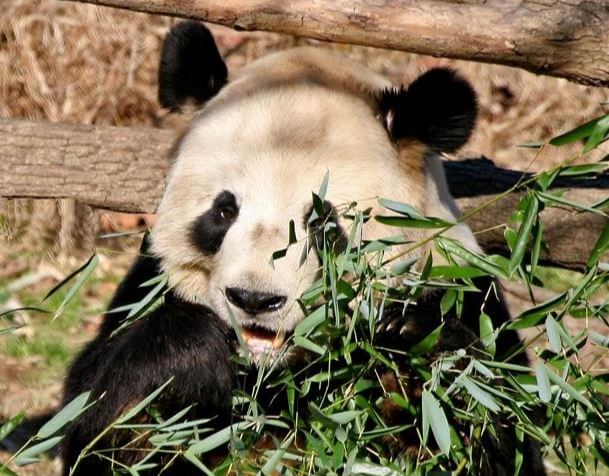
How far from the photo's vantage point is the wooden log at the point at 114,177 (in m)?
4.38

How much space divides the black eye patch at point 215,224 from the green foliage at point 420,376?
37 cm

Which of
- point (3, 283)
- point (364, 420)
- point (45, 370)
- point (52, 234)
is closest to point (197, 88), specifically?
point (364, 420)

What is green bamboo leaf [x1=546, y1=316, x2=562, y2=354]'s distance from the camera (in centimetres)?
260

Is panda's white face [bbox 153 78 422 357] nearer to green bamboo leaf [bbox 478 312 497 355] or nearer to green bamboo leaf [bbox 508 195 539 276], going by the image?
green bamboo leaf [bbox 478 312 497 355]

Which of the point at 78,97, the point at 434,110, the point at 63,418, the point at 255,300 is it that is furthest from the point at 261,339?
the point at 78,97

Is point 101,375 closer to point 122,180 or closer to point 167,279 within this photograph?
point 167,279

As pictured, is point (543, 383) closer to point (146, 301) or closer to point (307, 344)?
point (307, 344)

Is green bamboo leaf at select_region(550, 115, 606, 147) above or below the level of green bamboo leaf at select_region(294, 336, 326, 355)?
above

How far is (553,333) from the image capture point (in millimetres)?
2604

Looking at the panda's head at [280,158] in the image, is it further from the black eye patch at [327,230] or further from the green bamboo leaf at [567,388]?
the green bamboo leaf at [567,388]

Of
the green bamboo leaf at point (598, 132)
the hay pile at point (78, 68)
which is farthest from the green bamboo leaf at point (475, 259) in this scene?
the hay pile at point (78, 68)

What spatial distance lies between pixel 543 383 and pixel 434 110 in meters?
1.12

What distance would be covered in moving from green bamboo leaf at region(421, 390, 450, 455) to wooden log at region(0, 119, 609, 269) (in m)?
1.86

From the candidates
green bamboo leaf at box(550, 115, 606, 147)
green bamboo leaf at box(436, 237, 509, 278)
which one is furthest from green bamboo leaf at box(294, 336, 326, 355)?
green bamboo leaf at box(550, 115, 606, 147)
